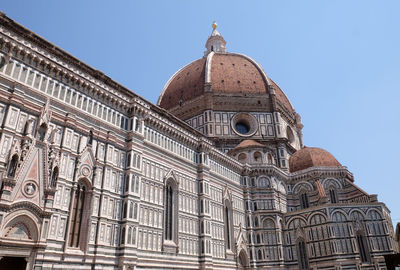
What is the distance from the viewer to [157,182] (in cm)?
2719

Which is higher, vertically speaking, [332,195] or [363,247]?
[332,195]

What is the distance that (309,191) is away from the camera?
43.2 metres

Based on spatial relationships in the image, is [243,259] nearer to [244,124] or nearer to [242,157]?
[242,157]

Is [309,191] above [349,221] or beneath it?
above

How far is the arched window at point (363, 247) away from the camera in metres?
35.8

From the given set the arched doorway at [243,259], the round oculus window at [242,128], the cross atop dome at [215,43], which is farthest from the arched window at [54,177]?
the cross atop dome at [215,43]

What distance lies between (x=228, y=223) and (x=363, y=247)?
15.6m

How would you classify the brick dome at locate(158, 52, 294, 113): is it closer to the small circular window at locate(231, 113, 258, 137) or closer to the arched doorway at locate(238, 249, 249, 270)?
the small circular window at locate(231, 113, 258, 137)

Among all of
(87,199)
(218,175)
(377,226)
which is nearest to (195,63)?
(218,175)

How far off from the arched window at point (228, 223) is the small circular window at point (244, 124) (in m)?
14.6

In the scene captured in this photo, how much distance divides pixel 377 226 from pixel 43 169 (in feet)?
116

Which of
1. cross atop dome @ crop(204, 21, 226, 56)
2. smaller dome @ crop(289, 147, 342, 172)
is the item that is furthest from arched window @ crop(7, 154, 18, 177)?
cross atop dome @ crop(204, 21, 226, 56)

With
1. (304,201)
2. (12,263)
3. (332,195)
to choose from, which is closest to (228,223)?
(304,201)

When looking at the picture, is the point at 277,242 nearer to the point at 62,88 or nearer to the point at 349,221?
the point at 349,221
